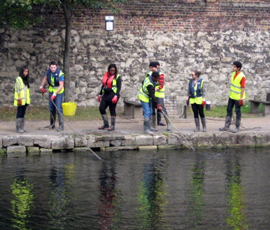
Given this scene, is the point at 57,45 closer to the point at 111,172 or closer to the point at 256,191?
the point at 111,172

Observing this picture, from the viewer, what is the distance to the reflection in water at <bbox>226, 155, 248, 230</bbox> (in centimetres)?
896

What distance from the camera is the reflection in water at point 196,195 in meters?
9.12

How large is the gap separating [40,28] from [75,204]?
40.7ft

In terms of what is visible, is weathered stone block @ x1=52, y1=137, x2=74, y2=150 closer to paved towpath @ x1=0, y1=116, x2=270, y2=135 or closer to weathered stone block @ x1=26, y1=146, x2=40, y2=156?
weathered stone block @ x1=26, y1=146, x2=40, y2=156

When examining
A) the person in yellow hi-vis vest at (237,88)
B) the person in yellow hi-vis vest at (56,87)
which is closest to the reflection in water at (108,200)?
the person in yellow hi-vis vest at (56,87)

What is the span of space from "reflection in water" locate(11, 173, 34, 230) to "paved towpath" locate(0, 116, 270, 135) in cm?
407

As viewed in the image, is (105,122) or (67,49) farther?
(67,49)

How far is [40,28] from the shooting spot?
21547 mm

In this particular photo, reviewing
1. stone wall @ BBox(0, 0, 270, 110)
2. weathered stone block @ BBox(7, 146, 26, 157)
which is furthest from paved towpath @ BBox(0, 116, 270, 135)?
stone wall @ BBox(0, 0, 270, 110)

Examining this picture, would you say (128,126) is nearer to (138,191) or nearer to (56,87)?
(56,87)

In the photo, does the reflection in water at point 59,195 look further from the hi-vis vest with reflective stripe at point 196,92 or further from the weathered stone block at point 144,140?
the hi-vis vest with reflective stripe at point 196,92

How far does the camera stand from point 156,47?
22.3 m

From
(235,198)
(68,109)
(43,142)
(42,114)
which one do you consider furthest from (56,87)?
(235,198)

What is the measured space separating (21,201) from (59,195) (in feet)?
2.14
